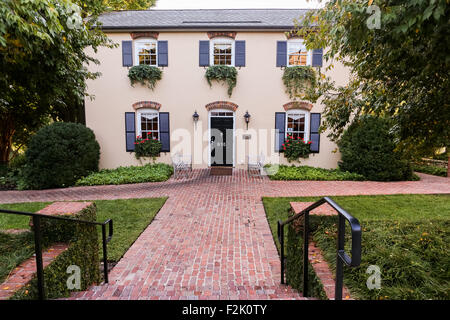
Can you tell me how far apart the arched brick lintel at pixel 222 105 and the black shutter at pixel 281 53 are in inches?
97.4

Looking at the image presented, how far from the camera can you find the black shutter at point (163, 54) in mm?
10484

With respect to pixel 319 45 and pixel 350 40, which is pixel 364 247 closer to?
pixel 350 40

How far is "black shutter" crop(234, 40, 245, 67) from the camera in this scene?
1040 centimetres

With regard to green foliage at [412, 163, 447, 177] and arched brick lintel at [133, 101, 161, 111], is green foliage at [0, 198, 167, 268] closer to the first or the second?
arched brick lintel at [133, 101, 161, 111]

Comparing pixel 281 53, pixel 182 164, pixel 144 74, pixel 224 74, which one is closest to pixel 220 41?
pixel 224 74

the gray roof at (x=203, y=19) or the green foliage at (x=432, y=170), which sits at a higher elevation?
the gray roof at (x=203, y=19)

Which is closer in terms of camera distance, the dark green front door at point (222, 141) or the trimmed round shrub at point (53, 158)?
the trimmed round shrub at point (53, 158)

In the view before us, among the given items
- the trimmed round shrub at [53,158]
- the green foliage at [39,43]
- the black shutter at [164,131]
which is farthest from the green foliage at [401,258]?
the black shutter at [164,131]

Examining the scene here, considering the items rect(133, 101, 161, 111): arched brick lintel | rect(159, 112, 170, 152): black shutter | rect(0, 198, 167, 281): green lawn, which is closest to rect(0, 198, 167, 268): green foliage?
rect(0, 198, 167, 281): green lawn

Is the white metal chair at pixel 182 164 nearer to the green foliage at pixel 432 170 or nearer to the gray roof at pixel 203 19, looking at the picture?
the gray roof at pixel 203 19

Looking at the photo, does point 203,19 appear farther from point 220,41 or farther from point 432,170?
point 432,170

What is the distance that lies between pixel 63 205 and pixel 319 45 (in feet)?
12.9

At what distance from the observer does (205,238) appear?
15.3 ft

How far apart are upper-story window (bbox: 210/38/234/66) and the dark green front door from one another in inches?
92.3
